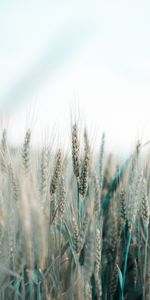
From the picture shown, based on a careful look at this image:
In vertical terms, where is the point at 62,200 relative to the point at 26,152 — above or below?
below

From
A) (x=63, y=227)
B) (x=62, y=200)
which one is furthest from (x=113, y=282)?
(x=62, y=200)

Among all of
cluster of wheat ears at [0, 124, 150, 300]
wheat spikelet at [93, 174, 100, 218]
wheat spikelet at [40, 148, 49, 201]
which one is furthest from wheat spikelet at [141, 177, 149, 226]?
wheat spikelet at [40, 148, 49, 201]

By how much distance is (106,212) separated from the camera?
200 centimetres

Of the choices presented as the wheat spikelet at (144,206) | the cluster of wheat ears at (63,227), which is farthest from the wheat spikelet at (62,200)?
the wheat spikelet at (144,206)

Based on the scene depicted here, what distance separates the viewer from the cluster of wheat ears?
1329 millimetres

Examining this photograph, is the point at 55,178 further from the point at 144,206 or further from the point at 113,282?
the point at 113,282

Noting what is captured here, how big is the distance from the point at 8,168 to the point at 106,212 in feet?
1.86

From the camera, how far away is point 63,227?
1756 mm

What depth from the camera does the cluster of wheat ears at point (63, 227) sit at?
4.36 feet

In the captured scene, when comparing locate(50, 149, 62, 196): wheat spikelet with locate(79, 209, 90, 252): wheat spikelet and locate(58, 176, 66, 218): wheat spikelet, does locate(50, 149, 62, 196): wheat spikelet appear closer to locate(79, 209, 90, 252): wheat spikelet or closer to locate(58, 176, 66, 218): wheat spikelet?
locate(58, 176, 66, 218): wheat spikelet

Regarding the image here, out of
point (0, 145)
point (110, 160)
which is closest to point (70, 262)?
point (0, 145)

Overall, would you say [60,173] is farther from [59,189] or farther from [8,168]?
[8,168]

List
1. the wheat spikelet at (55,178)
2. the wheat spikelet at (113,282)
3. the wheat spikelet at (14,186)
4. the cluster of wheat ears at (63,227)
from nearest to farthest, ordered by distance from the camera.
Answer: the cluster of wheat ears at (63,227), the wheat spikelet at (14,186), the wheat spikelet at (55,178), the wheat spikelet at (113,282)

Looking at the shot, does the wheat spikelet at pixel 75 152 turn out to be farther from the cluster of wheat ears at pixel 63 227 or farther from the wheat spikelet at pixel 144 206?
the wheat spikelet at pixel 144 206
